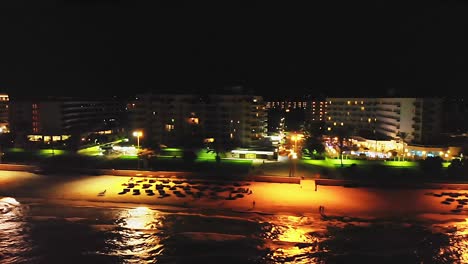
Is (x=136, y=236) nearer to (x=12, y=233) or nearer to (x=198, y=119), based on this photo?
(x=12, y=233)

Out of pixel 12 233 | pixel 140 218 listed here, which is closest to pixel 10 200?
pixel 12 233

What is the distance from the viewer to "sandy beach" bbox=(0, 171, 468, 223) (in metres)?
22.2

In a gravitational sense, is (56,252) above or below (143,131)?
below

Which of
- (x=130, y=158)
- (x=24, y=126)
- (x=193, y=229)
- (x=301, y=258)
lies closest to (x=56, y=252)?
(x=193, y=229)

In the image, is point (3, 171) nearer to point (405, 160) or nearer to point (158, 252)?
point (158, 252)

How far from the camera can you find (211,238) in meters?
18.2

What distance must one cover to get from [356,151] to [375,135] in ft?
26.1

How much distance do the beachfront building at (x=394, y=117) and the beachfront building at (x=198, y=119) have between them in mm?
15378

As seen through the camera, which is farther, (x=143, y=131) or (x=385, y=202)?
(x=143, y=131)

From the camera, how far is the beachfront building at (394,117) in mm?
43188

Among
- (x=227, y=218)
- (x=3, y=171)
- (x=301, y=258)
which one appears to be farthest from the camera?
(x=3, y=171)

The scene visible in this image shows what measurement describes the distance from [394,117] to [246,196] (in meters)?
29.0

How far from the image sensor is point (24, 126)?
49094 mm

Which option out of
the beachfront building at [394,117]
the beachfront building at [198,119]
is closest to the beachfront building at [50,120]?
the beachfront building at [198,119]
